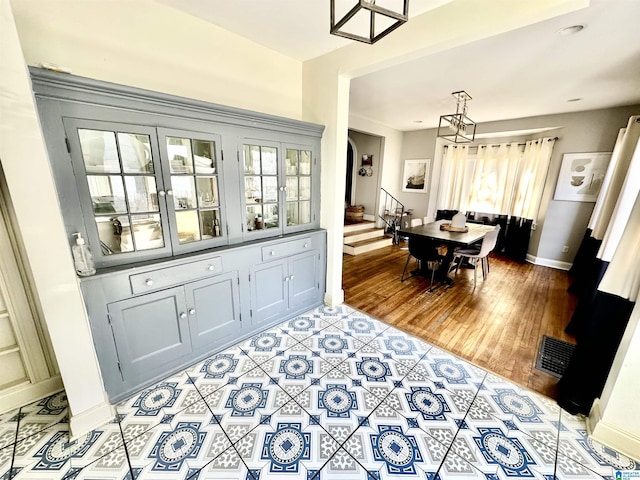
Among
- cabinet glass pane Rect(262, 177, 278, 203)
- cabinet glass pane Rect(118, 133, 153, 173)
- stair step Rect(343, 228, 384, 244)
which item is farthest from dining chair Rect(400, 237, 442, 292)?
cabinet glass pane Rect(118, 133, 153, 173)

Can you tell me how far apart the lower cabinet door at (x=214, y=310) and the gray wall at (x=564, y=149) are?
18.2ft

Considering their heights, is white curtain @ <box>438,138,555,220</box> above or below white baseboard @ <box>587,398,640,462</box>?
above

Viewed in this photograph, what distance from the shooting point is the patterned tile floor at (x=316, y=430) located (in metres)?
1.33

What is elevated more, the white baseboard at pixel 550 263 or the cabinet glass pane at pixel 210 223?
the cabinet glass pane at pixel 210 223

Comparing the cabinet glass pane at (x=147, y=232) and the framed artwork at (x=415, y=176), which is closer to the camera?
the cabinet glass pane at (x=147, y=232)

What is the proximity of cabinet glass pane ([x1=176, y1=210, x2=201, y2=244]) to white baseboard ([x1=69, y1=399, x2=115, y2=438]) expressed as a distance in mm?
1121

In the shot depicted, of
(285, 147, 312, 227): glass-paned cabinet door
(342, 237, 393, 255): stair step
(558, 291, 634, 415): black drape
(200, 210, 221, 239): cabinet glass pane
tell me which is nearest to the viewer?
(558, 291, 634, 415): black drape

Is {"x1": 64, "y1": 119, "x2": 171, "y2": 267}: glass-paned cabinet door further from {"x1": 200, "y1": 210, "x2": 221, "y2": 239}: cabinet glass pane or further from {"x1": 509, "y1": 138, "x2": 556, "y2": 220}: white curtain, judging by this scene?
{"x1": 509, "y1": 138, "x2": 556, "y2": 220}: white curtain

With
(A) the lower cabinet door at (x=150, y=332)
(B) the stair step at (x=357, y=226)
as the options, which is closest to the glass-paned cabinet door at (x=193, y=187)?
(A) the lower cabinet door at (x=150, y=332)

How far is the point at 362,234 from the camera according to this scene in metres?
5.64

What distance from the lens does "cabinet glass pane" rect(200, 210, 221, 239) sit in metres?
2.00

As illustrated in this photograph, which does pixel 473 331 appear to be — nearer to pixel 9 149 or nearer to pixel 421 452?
pixel 421 452

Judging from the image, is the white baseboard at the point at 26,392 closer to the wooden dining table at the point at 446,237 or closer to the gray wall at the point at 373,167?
the wooden dining table at the point at 446,237

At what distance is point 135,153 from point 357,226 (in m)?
4.79
